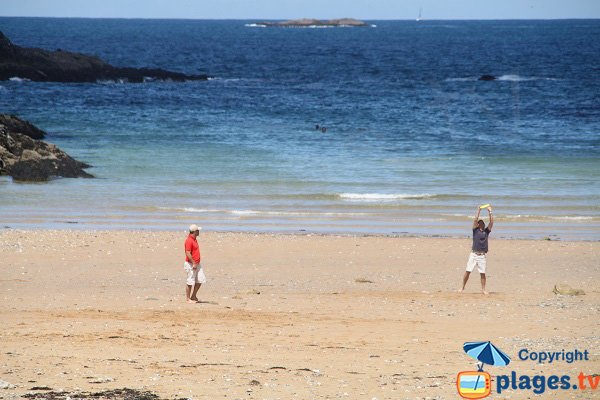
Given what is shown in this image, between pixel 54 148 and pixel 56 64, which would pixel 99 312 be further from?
pixel 56 64

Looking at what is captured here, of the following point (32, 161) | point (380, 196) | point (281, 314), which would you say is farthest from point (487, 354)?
point (32, 161)

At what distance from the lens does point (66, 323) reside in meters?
12.8

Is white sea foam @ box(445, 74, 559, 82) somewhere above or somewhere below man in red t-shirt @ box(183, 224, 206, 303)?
above

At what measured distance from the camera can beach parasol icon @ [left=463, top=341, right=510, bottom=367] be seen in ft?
35.1

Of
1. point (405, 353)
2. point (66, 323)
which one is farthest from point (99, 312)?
point (405, 353)

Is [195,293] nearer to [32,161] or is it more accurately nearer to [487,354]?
[487,354]

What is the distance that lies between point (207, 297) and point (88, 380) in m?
5.07

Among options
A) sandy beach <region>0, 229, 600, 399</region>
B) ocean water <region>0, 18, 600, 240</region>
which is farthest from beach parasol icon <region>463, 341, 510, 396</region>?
ocean water <region>0, 18, 600, 240</region>

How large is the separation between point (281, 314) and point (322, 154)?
21.4 meters

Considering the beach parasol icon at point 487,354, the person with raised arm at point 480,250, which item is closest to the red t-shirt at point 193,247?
the person with raised arm at point 480,250

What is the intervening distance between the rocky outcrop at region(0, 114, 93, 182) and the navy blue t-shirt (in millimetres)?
16539

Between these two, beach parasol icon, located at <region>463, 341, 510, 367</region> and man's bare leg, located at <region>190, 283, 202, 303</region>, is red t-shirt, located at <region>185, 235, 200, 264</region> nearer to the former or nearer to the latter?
man's bare leg, located at <region>190, 283, 202, 303</region>

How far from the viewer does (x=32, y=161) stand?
28.3 m

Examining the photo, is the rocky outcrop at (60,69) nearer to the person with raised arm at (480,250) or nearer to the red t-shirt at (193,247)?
the red t-shirt at (193,247)
